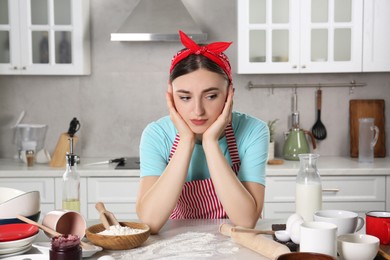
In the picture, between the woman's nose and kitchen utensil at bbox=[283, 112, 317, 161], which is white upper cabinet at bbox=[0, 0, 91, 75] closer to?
kitchen utensil at bbox=[283, 112, 317, 161]

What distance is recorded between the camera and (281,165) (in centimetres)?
373

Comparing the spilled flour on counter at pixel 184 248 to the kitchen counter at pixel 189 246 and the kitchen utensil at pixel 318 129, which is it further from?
the kitchen utensil at pixel 318 129

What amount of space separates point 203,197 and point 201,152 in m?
0.18

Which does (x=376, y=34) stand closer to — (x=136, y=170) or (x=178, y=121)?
(x=136, y=170)

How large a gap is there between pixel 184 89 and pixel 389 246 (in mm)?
842

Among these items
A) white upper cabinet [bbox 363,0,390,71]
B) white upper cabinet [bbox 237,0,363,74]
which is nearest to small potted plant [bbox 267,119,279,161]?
white upper cabinet [bbox 237,0,363,74]

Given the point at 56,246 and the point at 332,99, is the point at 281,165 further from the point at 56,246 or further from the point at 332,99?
the point at 56,246

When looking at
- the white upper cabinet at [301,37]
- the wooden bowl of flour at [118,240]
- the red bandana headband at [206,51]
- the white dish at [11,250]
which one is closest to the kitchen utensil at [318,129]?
the white upper cabinet at [301,37]

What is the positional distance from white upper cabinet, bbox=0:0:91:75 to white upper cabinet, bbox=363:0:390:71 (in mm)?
1913

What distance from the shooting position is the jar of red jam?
1.40 meters

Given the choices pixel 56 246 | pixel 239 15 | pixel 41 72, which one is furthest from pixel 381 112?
pixel 56 246

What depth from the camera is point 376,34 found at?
3.81 meters

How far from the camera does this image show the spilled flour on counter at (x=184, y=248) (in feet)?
5.27

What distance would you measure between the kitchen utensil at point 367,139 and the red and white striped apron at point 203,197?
1.91 m
